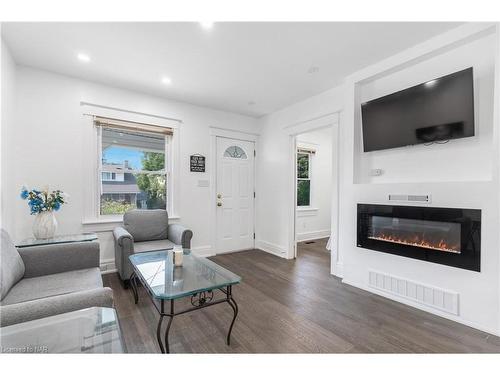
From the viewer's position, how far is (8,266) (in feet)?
5.60

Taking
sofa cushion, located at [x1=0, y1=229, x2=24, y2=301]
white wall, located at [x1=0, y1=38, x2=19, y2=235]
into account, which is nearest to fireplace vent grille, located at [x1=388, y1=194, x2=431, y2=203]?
sofa cushion, located at [x1=0, y1=229, x2=24, y2=301]

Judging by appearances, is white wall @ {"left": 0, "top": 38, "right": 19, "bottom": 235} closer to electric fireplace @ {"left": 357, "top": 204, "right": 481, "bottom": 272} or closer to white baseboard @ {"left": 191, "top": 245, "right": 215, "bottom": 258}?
white baseboard @ {"left": 191, "top": 245, "right": 215, "bottom": 258}

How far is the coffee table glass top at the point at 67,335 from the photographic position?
1.09m

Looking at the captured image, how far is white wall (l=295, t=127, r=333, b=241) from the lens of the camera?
5.45 metres

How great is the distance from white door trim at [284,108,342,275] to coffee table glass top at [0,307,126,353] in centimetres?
283

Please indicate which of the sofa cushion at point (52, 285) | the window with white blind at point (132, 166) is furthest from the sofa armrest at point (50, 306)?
the window with white blind at point (132, 166)

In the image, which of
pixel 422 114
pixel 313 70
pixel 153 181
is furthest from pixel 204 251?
pixel 422 114

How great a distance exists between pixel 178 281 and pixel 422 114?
2.73 metres

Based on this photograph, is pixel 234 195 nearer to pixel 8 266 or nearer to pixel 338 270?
pixel 338 270

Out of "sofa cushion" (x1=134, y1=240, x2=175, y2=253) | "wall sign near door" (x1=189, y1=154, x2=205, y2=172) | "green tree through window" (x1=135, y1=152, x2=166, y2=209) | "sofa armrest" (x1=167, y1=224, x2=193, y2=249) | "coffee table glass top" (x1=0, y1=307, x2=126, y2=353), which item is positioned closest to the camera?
"coffee table glass top" (x1=0, y1=307, x2=126, y2=353)
